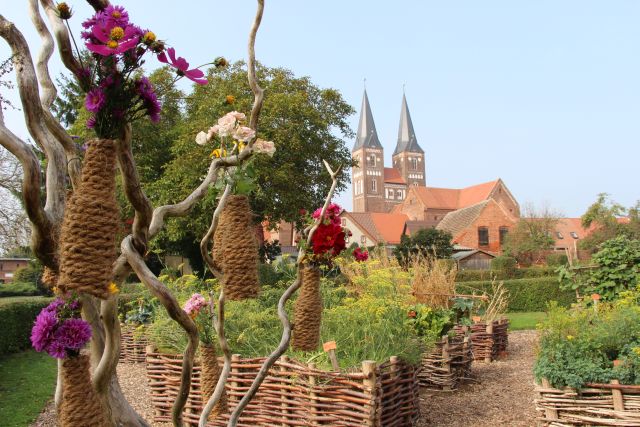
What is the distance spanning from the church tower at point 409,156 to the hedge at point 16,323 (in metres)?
84.6

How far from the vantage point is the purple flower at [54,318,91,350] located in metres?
1.43

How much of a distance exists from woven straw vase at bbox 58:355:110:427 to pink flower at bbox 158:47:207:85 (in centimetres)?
81

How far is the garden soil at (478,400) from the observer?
19.8 ft

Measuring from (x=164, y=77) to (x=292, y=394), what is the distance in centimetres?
1850

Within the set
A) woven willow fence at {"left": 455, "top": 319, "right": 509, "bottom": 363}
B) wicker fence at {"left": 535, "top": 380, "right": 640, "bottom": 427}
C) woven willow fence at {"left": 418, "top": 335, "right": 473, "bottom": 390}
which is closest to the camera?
wicker fence at {"left": 535, "top": 380, "right": 640, "bottom": 427}

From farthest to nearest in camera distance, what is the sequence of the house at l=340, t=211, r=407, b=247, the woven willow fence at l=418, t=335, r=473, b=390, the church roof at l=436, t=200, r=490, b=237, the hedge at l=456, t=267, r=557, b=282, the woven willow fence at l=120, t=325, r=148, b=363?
1. the house at l=340, t=211, r=407, b=247
2. the church roof at l=436, t=200, r=490, b=237
3. the hedge at l=456, t=267, r=557, b=282
4. the woven willow fence at l=120, t=325, r=148, b=363
5. the woven willow fence at l=418, t=335, r=473, b=390

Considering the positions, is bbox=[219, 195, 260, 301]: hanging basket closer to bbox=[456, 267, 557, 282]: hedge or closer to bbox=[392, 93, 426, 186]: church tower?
bbox=[456, 267, 557, 282]: hedge

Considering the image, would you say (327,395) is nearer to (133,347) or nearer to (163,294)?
(163,294)

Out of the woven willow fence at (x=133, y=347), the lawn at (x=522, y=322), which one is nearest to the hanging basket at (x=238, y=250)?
the woven willow fence at (x=133, y=347)

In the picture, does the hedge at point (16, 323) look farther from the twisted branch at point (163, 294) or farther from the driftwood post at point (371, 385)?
the twisted branch at point (163, 294)

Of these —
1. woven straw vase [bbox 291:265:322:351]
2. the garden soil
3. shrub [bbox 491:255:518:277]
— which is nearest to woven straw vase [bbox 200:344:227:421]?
woven straw vase [bbox 291:265:322:351]

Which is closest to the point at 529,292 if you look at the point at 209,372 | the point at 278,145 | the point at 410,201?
the point at 278,145

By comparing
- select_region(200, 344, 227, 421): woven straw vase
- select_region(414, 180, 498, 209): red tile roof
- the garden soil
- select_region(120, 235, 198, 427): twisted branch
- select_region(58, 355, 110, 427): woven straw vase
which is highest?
select_region(414, 180, 498, 209): red tile roof

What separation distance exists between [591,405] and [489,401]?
78.0 inches
